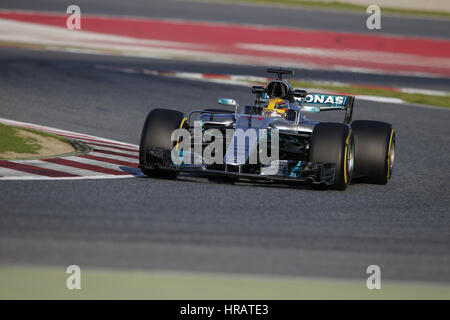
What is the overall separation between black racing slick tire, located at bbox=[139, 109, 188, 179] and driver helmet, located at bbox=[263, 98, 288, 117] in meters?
1.23

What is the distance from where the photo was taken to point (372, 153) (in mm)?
9633

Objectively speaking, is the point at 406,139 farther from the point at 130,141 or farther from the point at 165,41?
the point at 165,41

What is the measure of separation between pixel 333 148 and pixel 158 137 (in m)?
1.88

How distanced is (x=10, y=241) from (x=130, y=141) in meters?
6.09

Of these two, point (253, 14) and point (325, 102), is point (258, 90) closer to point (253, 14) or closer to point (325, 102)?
point (325, 102)

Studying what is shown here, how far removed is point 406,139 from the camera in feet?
45.1

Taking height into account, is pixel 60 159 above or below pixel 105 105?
below

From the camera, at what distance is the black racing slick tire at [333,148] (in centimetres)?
857

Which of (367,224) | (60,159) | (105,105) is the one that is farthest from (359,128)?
(105,105)

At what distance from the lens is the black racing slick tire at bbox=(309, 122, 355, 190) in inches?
337
